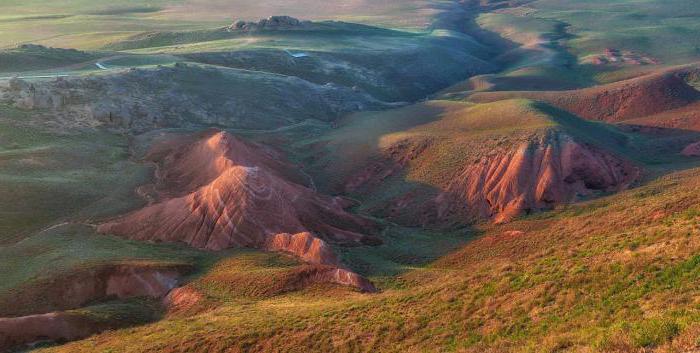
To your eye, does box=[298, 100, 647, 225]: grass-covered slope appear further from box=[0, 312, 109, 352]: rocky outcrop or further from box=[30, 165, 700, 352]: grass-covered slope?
box=[0, 312, 109, 352]: rocky outcrop

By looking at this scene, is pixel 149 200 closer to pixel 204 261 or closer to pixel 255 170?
pixel 255 170

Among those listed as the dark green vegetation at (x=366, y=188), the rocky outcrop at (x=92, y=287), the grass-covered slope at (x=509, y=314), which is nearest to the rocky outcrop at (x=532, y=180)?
the dark green vegetation at (x=366, y=188)

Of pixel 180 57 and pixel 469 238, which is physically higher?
pixel 180 57

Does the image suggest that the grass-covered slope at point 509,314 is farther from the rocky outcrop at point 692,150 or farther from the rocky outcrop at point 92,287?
the rocky outcrop at point 692,150

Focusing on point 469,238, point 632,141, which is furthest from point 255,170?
point 632,141

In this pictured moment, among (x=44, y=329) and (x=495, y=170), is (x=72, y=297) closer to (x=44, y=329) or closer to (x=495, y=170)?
(x=44, y=329)

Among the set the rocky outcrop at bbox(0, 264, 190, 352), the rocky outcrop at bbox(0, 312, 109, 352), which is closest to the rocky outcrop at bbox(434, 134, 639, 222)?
the rocky outcrop at bbox(0, 264, 190, 352)
